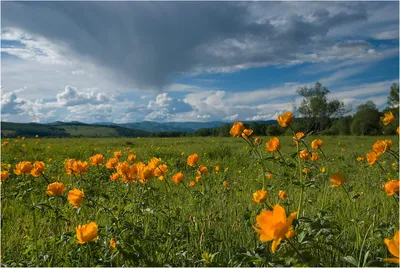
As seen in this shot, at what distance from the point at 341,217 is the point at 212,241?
4.14 ft

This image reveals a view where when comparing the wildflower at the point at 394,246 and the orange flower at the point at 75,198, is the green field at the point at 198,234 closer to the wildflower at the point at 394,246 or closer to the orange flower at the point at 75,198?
the orange flower at the point at 75,198

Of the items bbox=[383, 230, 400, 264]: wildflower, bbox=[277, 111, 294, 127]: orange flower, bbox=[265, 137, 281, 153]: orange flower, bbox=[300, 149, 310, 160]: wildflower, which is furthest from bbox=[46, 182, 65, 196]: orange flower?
bbox=[383, 230, 400, 264]: wildflower

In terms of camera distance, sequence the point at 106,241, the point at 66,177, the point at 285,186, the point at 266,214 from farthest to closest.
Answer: the point at 66,177, the point at 285,186, the point at 106,241, the point at 266,214

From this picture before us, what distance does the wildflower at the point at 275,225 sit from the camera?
1077 millimetres

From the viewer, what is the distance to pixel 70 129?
422 ft

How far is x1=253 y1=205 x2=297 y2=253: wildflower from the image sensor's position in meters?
1.08

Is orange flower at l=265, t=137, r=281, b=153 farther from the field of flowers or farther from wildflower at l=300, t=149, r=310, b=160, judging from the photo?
wildflower at l=300, t=149, r=310, b=160

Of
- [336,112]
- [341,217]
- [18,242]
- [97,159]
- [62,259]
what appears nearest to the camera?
[62,259]

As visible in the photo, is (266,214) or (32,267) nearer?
(266,214)

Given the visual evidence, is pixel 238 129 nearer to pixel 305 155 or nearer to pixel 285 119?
pixel 285 119

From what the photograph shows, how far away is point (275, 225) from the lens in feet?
3.57

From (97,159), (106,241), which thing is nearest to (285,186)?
(97,159)

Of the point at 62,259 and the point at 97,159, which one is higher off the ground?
the point at 97,159

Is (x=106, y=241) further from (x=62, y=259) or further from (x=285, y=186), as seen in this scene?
(x=285, y=186)
